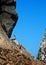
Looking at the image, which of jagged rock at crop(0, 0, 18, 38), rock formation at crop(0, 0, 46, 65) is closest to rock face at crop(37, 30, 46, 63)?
jagged rock at crop(0, 0, 18, 38)

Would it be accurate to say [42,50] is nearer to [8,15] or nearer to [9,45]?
[8,15]

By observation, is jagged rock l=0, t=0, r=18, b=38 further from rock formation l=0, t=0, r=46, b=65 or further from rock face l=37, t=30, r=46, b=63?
rock face l=37, t=30, r=46, b=63

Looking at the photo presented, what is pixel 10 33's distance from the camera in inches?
1414

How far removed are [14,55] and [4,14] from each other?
1223 cm

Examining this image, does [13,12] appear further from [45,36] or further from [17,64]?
[45,36]

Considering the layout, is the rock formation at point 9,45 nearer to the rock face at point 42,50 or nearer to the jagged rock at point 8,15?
the jagged rock at point 8,15

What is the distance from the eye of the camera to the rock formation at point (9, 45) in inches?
926

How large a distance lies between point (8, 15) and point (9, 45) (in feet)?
29.5

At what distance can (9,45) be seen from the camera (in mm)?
27547

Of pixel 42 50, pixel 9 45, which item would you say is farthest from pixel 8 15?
pixel 42 50

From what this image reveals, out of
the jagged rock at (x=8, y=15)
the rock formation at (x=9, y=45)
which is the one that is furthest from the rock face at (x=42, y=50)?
the rock formation at (x=9, y=45)

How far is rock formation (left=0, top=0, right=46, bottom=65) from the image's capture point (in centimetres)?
2353

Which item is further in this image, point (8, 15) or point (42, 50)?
point (42, 50)

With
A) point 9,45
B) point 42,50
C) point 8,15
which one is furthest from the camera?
point 42,50
